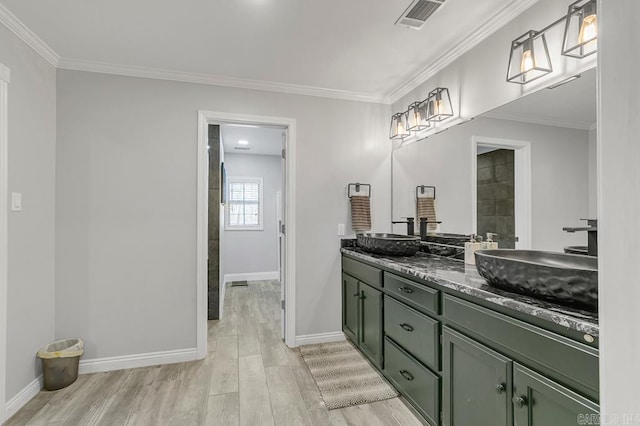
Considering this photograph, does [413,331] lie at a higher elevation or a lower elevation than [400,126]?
lower

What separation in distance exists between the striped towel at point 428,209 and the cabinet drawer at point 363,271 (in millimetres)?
680

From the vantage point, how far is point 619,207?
0.59 m

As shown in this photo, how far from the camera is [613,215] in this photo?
0.60m

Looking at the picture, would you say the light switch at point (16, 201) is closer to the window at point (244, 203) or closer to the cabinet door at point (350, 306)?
the cabinet door at point (350, 306)

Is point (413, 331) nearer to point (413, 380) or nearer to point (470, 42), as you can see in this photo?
point (413, 380)

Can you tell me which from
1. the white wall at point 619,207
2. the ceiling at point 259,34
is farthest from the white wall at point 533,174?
the white wall at point 619,207

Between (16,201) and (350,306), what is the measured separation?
252cm

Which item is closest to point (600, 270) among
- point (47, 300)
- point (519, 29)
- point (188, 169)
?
point (519, 29)

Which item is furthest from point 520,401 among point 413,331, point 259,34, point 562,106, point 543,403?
point 259,34

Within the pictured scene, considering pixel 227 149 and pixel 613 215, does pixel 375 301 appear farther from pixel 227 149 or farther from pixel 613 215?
pixel 227 149

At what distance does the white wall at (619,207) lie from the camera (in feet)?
1.87

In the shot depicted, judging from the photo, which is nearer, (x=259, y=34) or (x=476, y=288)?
(x=476, y=288)

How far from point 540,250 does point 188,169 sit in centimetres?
259

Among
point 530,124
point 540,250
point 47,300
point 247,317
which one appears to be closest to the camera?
point 540,250
